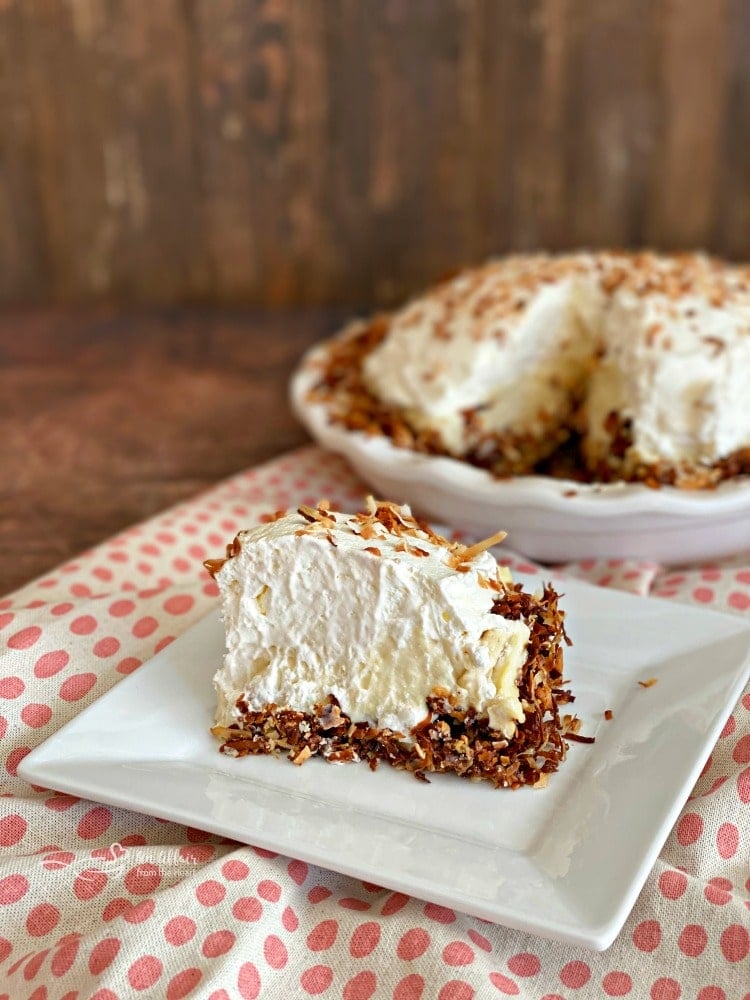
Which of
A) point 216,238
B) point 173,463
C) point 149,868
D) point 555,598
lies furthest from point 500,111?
point 149,868

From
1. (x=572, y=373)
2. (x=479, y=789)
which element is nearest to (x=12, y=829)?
(x=479, y=789)

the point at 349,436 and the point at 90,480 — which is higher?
the point at 349,436

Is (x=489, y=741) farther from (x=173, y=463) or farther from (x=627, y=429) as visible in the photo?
(x=173, y=463)

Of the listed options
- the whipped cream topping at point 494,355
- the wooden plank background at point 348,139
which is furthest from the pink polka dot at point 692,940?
the wooden plank background at point 348,139

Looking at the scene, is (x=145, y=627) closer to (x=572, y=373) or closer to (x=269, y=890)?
(x=269, y=890)

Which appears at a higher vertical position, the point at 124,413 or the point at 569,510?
the point at 569,510
